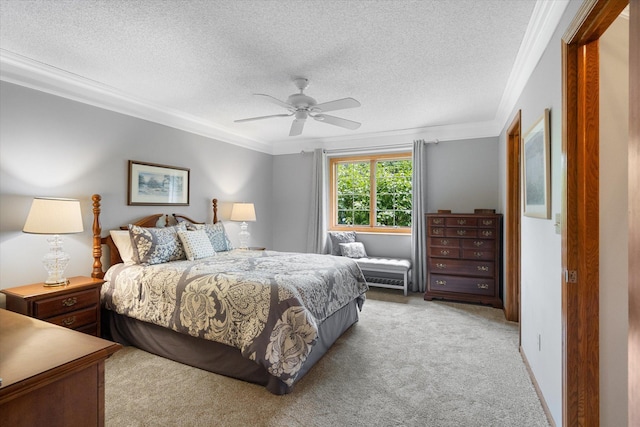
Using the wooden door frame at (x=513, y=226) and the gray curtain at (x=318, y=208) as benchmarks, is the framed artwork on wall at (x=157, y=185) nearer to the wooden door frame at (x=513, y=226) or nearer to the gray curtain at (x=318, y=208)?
the gray curtain at (x=318, y=208)

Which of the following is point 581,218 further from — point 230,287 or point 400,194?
point 400,194

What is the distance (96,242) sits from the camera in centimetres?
328

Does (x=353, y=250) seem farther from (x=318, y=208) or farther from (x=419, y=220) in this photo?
(x=419, y=220)

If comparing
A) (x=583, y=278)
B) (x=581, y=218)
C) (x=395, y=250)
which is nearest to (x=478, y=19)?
(x=581, y=218)

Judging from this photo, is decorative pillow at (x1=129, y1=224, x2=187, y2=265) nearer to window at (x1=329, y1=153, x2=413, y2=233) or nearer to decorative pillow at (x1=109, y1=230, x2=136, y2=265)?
decorative pillow at (x1=109, y1=230, x2=136, y2=265)

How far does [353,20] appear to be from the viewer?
2.20 metres

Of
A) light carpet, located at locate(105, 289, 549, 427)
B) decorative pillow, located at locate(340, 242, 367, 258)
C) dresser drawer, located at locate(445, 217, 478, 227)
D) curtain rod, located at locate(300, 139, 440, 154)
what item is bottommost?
light carpet, located at locate(105, 289, 549, 427)

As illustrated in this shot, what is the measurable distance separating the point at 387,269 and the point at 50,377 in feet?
14.5

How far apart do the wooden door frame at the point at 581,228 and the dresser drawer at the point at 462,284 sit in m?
2.88

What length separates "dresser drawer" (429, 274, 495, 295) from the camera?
4359 mm

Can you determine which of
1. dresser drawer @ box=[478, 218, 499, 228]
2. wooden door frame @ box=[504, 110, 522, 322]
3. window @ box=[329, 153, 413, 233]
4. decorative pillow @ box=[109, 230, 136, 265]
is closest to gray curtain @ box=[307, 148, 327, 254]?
window @ box=[329, 153, 413, 233]

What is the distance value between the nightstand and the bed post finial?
0.52 ft

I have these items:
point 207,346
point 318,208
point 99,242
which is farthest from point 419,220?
point 99,242

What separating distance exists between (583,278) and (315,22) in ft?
7.37
